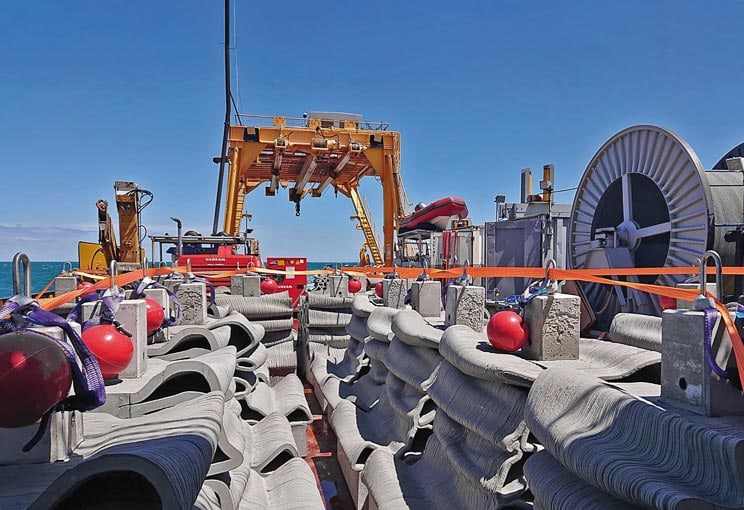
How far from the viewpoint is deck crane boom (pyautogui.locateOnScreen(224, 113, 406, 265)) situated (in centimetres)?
1608

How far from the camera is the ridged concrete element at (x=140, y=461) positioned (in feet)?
5.71

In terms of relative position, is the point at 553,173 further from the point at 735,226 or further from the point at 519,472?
the point at 519,472

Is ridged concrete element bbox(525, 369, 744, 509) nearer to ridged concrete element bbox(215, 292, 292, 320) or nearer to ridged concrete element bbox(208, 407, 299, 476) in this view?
ridged concrete element bbox(208, 407, 299, 476)

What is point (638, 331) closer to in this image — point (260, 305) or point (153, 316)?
point (153, 316)

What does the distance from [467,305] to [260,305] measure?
378 centimetres

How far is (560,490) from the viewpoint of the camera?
2.44 m

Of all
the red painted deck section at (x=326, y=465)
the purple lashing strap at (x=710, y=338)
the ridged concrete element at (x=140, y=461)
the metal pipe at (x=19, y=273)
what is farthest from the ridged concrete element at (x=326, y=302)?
the purple lashing strap at (x=710, y=338)

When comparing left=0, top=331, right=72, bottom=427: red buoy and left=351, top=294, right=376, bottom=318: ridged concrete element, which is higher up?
left=0, top=331, right=72, bottom=427: red buoy

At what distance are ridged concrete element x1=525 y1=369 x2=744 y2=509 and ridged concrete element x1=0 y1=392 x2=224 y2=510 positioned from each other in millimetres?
1510

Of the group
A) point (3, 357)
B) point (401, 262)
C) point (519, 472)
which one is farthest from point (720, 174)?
point (401, 262)

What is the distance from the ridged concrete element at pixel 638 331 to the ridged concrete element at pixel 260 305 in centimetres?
505

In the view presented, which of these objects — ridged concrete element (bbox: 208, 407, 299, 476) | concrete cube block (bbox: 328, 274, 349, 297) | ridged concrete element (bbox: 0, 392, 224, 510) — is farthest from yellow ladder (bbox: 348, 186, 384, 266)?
ridged concrete element (bbox: 0, 392, 224, 510)

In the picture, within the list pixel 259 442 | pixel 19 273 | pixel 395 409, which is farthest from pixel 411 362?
pixel 19 273

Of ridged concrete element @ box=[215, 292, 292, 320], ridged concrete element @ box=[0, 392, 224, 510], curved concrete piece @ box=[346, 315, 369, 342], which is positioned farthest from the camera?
Result: ridged concrete element @ box=[215, 292, 292, 320]
